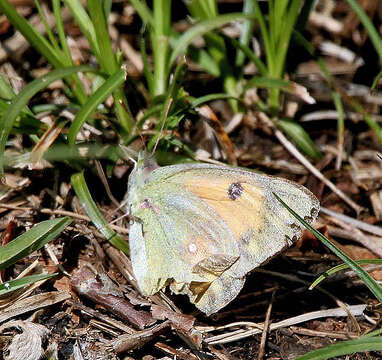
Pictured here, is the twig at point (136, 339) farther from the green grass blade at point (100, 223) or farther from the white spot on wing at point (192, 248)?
the green grass blade at point (100, 223)

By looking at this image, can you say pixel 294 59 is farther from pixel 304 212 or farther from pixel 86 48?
pixel 304 212

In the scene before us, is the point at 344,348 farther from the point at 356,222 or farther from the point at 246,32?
the point at 246,32

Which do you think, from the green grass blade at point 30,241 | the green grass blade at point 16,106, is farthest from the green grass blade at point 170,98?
the green grass blade at point 30,241

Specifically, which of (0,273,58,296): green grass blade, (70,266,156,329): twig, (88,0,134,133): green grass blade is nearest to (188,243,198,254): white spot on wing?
(70,266,156,329): twig

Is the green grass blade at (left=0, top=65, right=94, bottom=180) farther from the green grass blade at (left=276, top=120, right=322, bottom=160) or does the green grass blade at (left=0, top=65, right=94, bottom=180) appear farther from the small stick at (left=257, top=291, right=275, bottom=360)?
the green grass blade at (left=276, top=120, right=322, bottom=160)

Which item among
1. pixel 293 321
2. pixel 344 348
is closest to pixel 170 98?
pixel 293 321

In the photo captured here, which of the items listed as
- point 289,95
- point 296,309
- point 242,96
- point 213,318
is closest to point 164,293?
point 213,318
